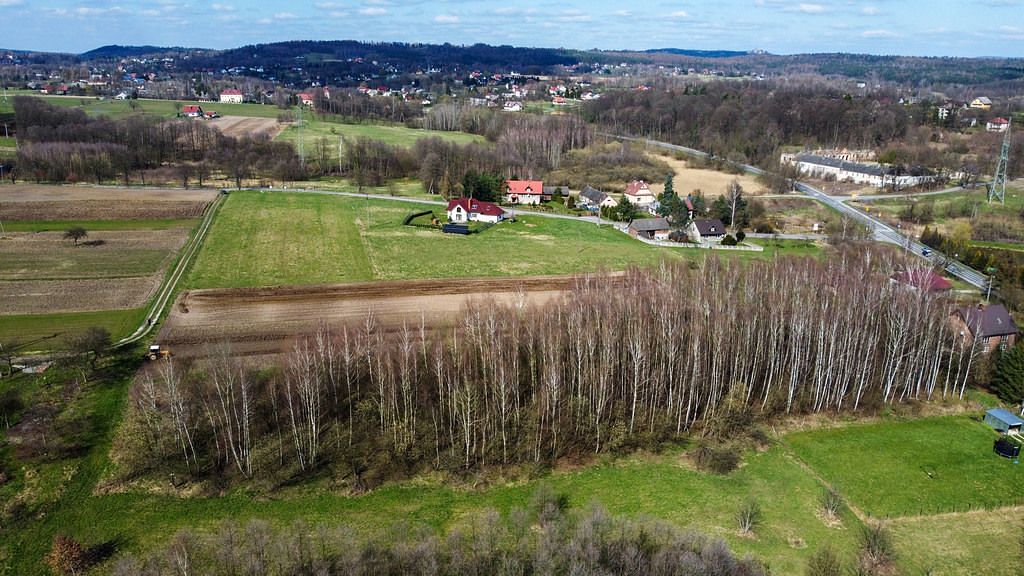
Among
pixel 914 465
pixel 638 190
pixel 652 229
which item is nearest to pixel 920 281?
pixel 914 465

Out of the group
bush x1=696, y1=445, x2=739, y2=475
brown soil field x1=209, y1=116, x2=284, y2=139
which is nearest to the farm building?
bush x1=696, y1=445, x2=739, y2=475

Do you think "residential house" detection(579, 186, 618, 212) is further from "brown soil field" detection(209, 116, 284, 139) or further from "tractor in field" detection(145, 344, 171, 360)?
"brown soil field" detection(209, 116, 284, 139)

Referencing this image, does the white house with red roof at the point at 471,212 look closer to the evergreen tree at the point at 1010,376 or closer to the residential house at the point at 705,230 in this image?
the residential house at the point at 705,230

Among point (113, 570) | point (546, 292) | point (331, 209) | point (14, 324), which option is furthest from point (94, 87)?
point (113, 570)

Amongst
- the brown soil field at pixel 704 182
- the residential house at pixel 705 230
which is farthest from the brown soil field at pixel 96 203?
the brown soil field at pixel 704 182

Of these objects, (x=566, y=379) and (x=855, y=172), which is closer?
(x=566, y=379)

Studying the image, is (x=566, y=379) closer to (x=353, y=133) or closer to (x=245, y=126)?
(x=353, y=133)
